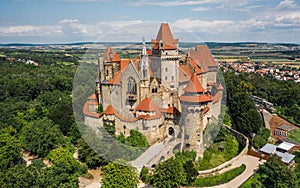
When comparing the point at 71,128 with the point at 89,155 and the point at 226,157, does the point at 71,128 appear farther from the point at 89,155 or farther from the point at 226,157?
the point at 226,157

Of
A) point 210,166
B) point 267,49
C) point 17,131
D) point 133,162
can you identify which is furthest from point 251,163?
point 267,49

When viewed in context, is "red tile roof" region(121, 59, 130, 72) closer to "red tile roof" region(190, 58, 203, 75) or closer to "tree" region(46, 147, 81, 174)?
"red tile roof" region(190, 58, 203, 75)

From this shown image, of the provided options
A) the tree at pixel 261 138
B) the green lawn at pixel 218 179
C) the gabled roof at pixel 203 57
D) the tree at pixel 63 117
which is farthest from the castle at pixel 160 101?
the gabled roof at pixel 203 57

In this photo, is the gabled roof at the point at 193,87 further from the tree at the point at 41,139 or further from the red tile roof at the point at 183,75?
the tree at the point at 41,139

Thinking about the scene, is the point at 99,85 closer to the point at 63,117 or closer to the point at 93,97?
the point at 93,97

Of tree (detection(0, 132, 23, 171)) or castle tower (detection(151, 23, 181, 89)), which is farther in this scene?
castle tower (detection(151, 23, 181, 89))

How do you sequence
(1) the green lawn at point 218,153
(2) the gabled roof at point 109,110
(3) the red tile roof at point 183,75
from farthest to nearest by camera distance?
(2) the gabled roof at point 109,110, (3) the red tile roof at point 183,75, (1) the green lawn at point 218,153

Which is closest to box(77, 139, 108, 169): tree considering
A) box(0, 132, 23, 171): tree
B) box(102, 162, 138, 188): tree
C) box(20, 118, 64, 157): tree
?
box(20, 118, 64, 157): tree
